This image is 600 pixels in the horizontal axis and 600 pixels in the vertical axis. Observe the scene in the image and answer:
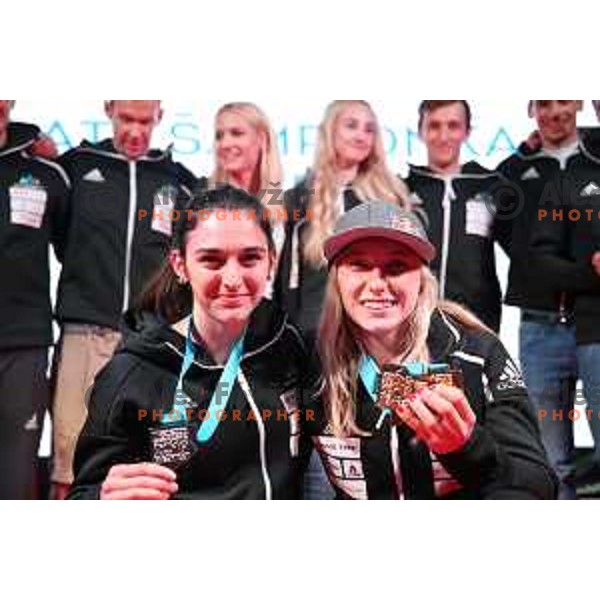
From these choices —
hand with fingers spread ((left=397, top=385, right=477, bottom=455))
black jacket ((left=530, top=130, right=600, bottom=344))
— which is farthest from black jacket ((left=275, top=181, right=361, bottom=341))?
black jacket ((left=530, top=130, right=600, bottom=344))

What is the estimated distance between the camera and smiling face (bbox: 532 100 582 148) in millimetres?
3297

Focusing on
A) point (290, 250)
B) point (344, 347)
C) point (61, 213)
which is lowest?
point (344, 347)

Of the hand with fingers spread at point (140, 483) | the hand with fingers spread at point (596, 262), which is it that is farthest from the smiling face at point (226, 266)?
the hand with fingers spread at point (596, 262)

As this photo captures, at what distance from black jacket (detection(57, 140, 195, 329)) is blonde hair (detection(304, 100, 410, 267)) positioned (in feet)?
1.18

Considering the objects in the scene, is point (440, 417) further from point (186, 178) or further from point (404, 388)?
point (186, 178)

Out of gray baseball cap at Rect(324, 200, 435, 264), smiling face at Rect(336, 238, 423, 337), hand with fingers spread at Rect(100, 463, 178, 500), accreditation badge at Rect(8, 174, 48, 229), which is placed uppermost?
accreditation badge at Rect(8, 174, 48, 229)

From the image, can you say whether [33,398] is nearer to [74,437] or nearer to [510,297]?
[74,437]

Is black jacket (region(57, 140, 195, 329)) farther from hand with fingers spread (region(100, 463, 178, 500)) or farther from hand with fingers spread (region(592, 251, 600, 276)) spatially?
hand with fingers spread (region(592, 251, 600, 276))

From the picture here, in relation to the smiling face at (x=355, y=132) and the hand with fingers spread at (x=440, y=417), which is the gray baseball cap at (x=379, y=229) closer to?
the smiling face at (x=355, y=132)

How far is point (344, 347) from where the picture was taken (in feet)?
10.6

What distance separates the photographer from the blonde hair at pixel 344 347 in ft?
10.6

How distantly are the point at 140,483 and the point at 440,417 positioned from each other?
854mm

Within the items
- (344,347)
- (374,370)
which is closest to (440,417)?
(374,370)
